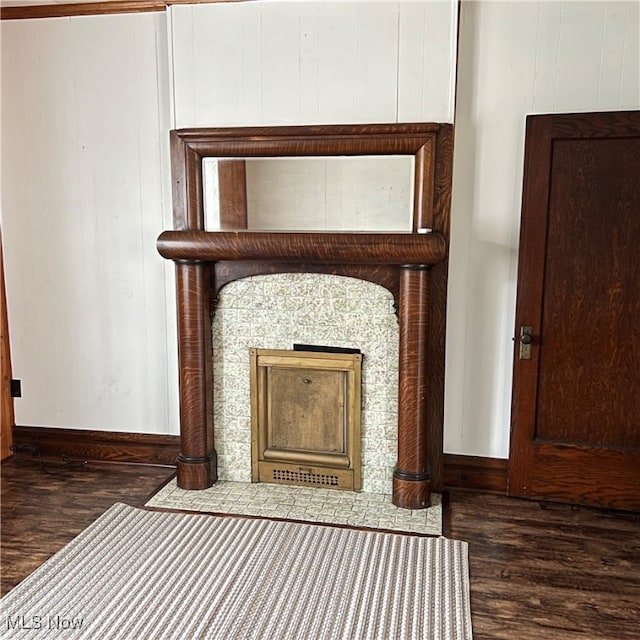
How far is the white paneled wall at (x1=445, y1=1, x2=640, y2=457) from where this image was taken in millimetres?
2787

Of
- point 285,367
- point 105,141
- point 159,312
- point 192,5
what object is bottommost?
Result: point 285,367

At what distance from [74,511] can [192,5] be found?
8.16 ft

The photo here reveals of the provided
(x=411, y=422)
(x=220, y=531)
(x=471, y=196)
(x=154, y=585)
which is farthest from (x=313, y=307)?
(x=154, y=585)

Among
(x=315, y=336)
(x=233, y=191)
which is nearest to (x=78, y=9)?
(x=233, y=191)

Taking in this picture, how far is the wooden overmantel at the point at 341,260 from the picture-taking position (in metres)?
2.83

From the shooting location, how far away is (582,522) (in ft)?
9.46

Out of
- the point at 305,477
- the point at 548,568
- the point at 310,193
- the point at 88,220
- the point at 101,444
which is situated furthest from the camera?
the point at 101,444

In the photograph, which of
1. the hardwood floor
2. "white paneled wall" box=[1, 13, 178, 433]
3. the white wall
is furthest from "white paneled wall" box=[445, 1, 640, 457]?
"white paneled wall" box=[1, 13, 178, 433]

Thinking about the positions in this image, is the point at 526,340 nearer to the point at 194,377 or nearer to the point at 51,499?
the point at 194,377

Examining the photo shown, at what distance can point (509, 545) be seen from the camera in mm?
2688

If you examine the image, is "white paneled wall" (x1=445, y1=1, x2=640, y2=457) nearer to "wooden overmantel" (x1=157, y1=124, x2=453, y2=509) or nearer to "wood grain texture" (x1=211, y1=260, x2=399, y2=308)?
"wooden overmantel" (x1=157, y1=124, x2=453, y2=509)

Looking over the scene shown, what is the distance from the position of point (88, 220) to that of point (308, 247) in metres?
1.36

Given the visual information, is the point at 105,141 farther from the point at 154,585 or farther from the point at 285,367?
the point at 154,585

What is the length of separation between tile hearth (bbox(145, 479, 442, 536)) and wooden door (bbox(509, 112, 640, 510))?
0.60m
